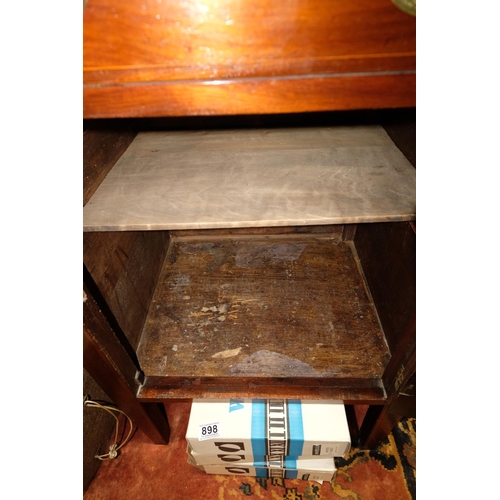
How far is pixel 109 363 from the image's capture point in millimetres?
758

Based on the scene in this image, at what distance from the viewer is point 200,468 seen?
1107mm

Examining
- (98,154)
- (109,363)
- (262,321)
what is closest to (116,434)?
(109,363)

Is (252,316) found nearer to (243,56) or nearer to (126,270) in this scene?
(126,270)

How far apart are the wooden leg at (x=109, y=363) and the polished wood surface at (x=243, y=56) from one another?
0.47m

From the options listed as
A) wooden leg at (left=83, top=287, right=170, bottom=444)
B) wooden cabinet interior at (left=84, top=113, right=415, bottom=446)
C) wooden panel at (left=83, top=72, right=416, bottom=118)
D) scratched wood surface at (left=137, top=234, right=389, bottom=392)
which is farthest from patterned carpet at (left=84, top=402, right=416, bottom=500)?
wooden panel at (left=83, top=72, right=416, bottom=118)

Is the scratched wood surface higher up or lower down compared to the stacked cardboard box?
higher up

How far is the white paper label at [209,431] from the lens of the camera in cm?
90

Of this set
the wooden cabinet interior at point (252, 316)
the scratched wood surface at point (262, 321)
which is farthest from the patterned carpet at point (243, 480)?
the scratched wood surface at point (262, 321)

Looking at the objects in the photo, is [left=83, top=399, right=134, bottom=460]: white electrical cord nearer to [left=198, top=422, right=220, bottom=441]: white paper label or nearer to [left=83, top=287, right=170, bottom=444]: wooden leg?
[left=83, top=287, right=170, bottom=444]: wooden leg

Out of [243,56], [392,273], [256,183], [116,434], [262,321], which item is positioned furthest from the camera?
[116,434]

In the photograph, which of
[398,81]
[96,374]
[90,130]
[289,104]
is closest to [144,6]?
[289,104]

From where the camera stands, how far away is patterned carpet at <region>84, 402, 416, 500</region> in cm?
108

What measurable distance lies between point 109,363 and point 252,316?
1.54 feet

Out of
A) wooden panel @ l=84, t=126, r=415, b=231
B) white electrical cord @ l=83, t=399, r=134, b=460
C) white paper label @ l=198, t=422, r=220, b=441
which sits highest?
wooden panel @ l=84, t=126, r=415, b=231
